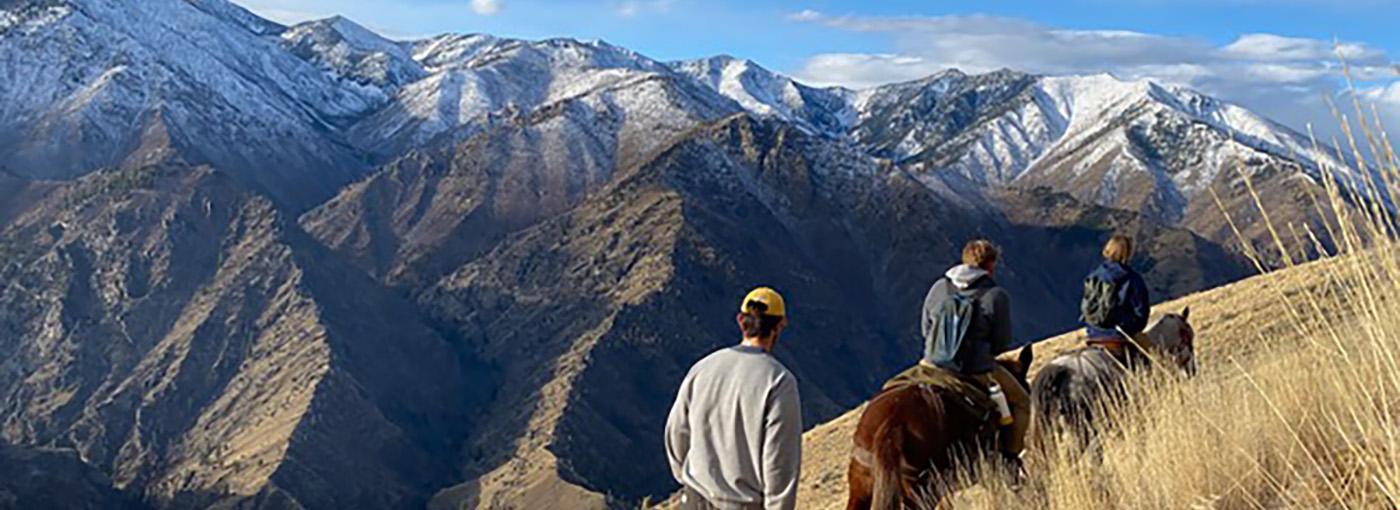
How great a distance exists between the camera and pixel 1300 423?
6195 millimetres

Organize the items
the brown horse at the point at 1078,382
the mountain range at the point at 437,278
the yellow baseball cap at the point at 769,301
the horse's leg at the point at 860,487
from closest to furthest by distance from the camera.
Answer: the yellow baseball cap at the point at 769,301, the horse's leg at the point at 860,487, the brown horse at the point at 1078,382, the mountain range at the point at 437,278

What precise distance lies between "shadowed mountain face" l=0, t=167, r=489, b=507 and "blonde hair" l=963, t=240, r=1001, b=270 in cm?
8375

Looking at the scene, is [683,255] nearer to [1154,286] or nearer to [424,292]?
[424,292]

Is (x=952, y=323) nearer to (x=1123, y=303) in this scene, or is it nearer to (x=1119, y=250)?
(x=1123, y=303)

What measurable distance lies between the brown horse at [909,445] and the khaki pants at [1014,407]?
0.37m

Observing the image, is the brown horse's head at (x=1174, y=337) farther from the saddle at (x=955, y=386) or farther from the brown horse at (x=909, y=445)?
the brown horse at (x=909, y=445)

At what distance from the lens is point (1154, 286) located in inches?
5645

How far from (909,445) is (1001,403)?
879 millimetres

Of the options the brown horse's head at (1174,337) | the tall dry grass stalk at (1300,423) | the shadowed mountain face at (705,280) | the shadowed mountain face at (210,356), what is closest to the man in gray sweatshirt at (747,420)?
the tall dry grass stalk at (1300,423)

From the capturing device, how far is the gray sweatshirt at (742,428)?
7043mm

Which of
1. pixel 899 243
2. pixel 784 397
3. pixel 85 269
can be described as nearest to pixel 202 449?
pixel 85 269

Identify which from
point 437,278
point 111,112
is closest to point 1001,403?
point 437,278

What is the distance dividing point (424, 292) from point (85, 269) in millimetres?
30197

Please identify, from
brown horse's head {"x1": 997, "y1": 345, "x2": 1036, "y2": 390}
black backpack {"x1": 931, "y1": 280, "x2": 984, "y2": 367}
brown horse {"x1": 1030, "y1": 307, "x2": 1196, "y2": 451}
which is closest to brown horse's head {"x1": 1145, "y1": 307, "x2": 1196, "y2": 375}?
brown horse {"x1": 1030, "y1": 307, "x2": 1196, "y2": 451}
